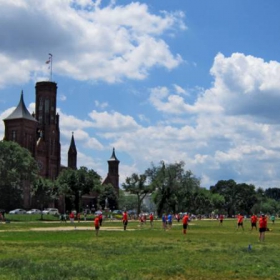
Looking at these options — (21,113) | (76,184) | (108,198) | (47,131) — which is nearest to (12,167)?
(76,184)

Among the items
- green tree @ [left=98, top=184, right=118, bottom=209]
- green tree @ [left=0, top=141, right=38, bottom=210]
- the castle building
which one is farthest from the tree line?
green tree @ [left=98, top=184, right=118, bottom=209]

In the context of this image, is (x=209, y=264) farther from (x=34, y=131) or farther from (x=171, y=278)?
(x=34, y=131)

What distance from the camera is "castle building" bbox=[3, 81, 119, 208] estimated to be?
132 m

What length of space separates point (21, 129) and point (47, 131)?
14.5m

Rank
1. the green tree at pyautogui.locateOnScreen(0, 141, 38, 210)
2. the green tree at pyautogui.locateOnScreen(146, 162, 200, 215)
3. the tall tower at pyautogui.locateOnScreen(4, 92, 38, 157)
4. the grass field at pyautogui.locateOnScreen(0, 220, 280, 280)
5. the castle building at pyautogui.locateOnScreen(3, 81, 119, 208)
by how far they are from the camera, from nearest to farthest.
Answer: the grass field at pyautogui.locateOnScreen(0, 220, 280, 280) < the green tree at pyautogui.locateOnScreen(0, 141, 38, 210) < the green tree at pyautogui.locateOnScreen(146, 162, 200, 215) < the tall tower at pyautogui.locateOnScreen(4, 92, 38, 157) < the castle building at pyautogui.locateOnScreen(3, 81, 119, 208)

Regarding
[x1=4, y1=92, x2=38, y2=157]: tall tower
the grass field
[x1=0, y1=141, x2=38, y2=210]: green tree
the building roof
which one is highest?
the building roof

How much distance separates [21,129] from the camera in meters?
131

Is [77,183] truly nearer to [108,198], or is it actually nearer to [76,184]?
[76,184]

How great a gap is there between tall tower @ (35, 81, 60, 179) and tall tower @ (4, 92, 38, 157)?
4.85 meters

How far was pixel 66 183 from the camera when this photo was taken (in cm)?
10000

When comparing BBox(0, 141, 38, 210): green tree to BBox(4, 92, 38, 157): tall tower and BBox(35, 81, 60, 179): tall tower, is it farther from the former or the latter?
BBox(35, 81, 60, 179): tall tower

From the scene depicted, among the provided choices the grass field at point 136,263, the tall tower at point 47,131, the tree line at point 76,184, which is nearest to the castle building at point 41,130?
the tall tower at point 47,131

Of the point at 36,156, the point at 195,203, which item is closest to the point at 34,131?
the point at 36,156

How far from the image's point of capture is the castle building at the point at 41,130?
132m
